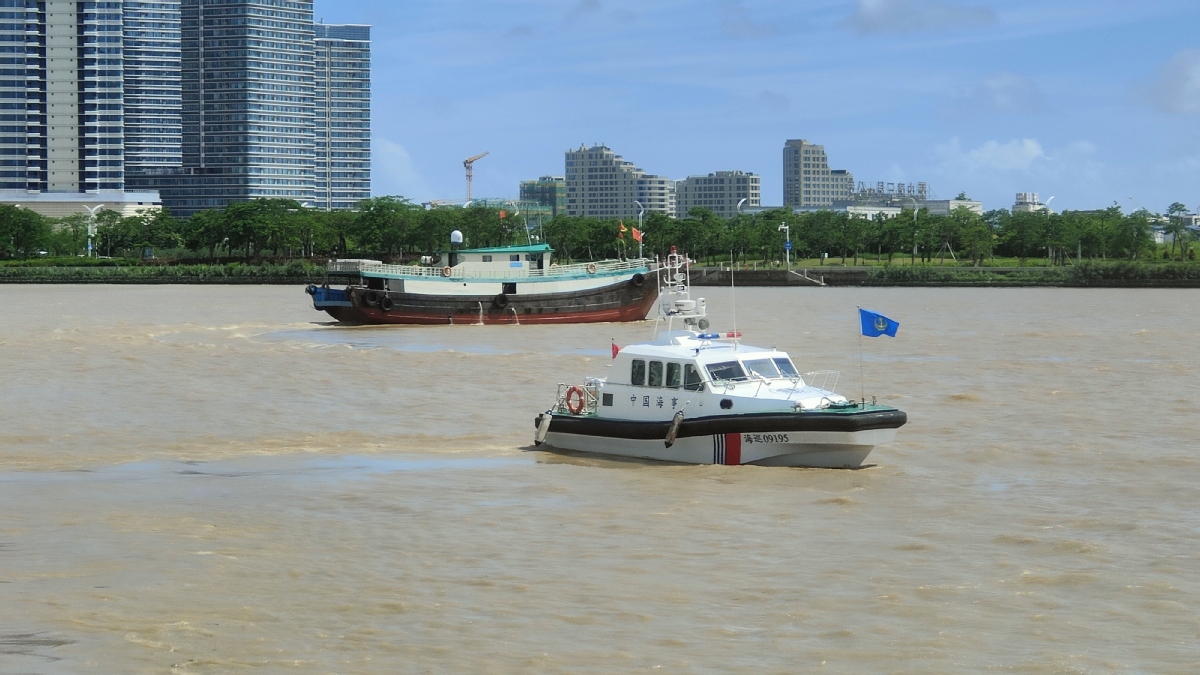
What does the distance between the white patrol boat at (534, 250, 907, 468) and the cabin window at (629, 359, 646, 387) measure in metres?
0.02

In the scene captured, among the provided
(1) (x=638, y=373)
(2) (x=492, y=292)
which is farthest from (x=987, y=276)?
(1) (x=638, y=373)

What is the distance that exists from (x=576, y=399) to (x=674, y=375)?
2748mm

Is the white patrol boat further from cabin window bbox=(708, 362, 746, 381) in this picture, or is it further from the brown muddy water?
the brown muddy water

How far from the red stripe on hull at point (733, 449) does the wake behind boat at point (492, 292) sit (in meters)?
42.8

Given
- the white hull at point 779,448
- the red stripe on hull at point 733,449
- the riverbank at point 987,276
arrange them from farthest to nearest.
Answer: the riverbank at point 987,276 < the red stripe on hull at point 733,449 < the white hull at point 779,448

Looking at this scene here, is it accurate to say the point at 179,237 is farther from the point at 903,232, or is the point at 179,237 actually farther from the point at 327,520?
the point at 327,520

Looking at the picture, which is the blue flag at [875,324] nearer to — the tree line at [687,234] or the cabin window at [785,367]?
the cabin window at [785,367]

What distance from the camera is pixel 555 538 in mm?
20141

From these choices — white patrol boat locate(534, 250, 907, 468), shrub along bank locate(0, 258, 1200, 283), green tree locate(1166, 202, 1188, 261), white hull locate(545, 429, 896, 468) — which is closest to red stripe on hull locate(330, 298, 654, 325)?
white patrol boat locate(534, 250, 907, 468)

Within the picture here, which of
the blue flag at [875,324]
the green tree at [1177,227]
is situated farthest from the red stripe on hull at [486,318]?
the green tree at [1177,227]

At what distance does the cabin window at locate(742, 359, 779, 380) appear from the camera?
25000 mm

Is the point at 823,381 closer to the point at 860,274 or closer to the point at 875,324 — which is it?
the point at 875,324

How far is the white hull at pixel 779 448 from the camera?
23.8 metres

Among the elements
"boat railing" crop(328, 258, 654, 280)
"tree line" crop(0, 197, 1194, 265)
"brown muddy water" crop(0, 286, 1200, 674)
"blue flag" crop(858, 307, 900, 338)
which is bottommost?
"brown muddy water" crop(0, 286, 1200, 674)
